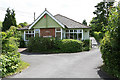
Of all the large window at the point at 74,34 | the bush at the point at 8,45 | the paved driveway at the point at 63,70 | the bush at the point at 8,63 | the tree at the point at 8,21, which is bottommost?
the paved driveway at the point at 63,70

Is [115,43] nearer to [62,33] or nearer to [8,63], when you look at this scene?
[8,63]

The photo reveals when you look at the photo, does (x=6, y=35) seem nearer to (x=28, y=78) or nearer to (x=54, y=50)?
(x=28, y=78)

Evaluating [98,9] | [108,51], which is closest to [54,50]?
[108,51]

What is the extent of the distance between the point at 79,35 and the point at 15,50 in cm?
1370

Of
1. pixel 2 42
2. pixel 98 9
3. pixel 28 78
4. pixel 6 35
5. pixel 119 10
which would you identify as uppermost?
pixel 98 9

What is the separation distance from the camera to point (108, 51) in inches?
232

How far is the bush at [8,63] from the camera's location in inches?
238

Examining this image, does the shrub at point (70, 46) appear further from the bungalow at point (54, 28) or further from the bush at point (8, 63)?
the bush at point (8, 63)

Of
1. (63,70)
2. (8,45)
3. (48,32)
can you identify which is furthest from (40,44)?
(63,70)

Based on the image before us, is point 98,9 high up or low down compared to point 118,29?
up

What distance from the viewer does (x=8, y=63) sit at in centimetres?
648

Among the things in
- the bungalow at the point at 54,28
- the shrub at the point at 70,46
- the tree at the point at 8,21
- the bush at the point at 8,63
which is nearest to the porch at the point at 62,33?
the bungalow at the point at 54,28

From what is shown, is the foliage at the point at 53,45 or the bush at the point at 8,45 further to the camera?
the foliage at the point at 53,45

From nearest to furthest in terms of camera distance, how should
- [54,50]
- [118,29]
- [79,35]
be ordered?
[118,29] → [54,50] → [79,35]
